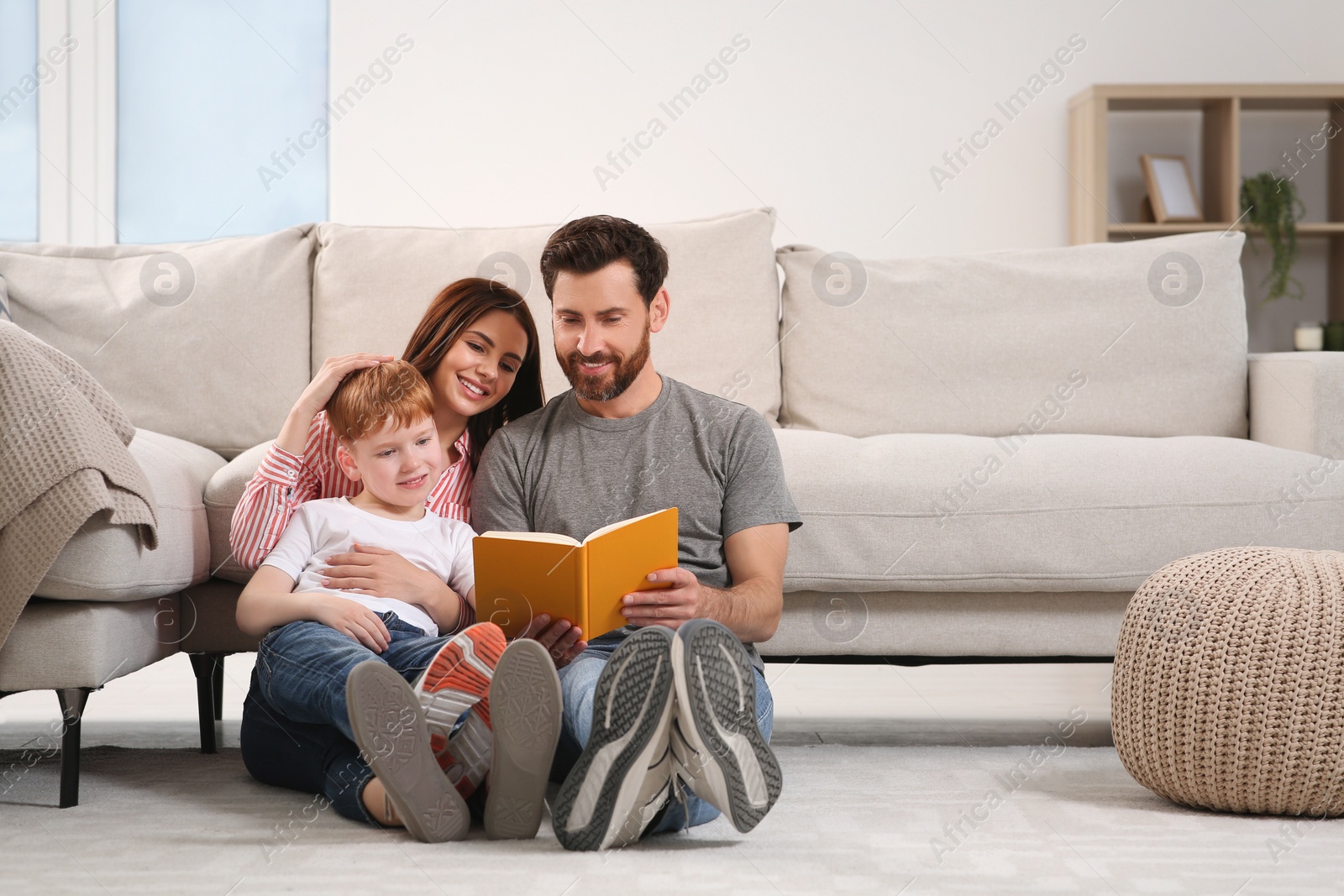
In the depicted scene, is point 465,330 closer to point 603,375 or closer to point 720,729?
point 603,375

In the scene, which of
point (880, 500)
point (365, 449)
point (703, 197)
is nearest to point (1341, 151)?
point (703, 197)

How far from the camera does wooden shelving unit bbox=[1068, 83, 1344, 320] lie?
3.68 m

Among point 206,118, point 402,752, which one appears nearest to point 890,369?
point 402,752

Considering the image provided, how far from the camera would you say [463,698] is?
1.23 m

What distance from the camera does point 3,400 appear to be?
137 centimetres

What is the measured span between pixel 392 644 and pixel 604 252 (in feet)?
1.86

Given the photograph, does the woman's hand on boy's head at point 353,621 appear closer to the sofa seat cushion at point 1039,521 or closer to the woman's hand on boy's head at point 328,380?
the woman's hand on boy's head at point 328,380

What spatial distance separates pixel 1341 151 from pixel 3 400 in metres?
4.06

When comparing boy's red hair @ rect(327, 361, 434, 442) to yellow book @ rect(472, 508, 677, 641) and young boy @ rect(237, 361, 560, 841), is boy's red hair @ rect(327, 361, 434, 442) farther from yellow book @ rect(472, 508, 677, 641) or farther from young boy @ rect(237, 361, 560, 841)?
yellow book @ rect(472, 508, 677, 641)

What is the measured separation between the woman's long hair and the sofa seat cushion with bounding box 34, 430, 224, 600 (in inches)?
14.3

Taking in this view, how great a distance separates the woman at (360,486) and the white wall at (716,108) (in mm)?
2156

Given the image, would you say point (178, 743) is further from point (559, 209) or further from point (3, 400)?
point (559, 209)

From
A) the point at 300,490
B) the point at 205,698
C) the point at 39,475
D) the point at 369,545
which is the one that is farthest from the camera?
the point at 205,698

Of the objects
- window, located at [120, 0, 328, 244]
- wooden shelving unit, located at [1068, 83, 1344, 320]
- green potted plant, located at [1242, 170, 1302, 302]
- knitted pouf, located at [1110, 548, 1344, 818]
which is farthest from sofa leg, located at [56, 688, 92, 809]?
green potted plant, located at [1242, 170, 1302, 302]
